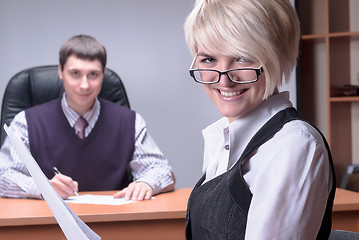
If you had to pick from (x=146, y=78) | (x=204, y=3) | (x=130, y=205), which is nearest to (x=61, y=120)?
(x=130, y=205)

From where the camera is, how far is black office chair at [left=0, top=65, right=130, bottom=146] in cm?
299

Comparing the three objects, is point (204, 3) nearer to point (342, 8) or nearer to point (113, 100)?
point (113, 100)

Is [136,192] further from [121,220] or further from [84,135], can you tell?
[84,135]

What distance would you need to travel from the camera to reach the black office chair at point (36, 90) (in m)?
2.99

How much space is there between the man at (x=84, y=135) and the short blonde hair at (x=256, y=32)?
164 centimetres

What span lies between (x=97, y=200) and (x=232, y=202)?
123cm

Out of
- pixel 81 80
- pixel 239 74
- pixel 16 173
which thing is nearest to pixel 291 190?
pixel 239 74

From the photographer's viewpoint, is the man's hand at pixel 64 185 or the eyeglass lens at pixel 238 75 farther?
the man's hand at pixel 64 185

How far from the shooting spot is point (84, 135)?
2.88 meters

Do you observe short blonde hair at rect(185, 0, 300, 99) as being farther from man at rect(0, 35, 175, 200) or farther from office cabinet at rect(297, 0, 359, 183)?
office cabinet at rect(297, 0, 359, 183)

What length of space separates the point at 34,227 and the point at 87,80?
40.0 inches

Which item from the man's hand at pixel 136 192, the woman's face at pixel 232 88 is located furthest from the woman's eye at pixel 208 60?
the man's hand at pixel 136 192

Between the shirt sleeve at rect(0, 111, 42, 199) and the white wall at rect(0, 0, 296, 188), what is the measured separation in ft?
3.82

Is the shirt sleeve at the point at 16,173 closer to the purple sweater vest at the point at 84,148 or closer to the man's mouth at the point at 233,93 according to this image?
the purple sweater vest at the point at 84,148
